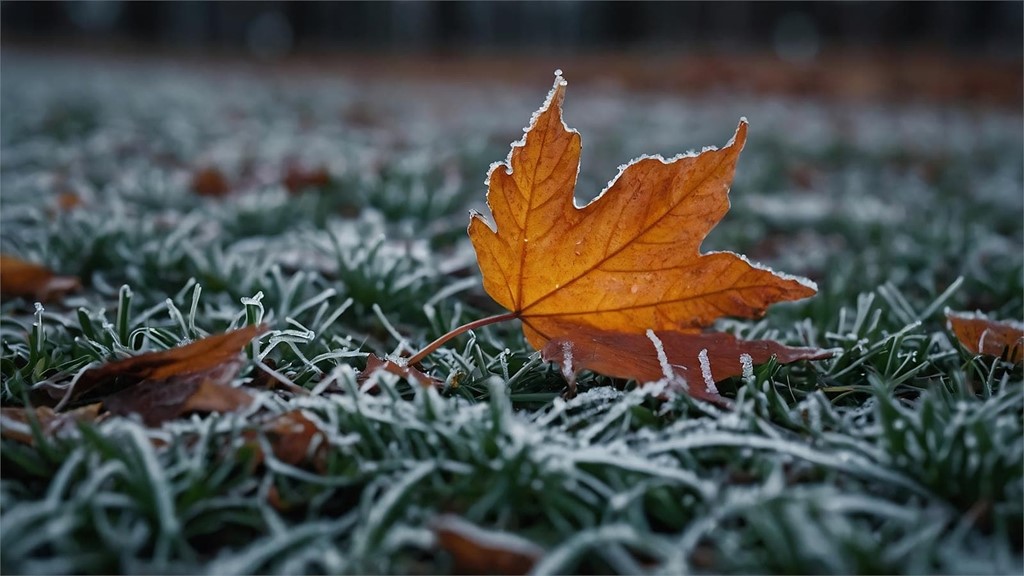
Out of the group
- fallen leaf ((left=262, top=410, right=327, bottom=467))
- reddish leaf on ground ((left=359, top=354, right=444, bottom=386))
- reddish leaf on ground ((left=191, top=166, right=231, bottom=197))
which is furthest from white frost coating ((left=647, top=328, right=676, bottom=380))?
reddish leaf on ground ((left=191, top=166, right=231, bottom=197))

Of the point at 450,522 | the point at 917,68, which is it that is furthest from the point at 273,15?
the point at 450,522

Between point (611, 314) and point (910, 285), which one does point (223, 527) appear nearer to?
point (611, 314)

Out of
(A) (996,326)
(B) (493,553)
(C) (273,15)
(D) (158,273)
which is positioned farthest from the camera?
(C) (273,15)

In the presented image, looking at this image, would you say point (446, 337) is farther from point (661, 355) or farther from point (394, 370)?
point (661, 355)

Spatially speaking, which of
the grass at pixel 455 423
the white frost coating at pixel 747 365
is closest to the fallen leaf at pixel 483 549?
the grass at pixel 455 423

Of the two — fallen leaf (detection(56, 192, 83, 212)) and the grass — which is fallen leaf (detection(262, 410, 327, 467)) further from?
fallen leaf (detection(56, 192, 83, 212))

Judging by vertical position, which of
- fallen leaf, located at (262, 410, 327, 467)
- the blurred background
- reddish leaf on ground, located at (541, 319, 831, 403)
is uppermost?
the blurred background
